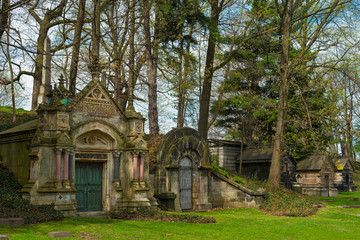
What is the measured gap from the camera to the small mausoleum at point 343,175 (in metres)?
46.7

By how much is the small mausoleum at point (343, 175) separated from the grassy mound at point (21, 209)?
39.5m

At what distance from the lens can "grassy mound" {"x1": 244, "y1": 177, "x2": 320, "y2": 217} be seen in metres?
20.6

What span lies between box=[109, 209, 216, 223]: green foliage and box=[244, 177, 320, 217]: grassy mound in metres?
6.46

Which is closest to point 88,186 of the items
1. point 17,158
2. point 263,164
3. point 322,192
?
point 17,158

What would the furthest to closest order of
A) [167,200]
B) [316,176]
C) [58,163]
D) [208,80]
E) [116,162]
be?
[316,176]
[208,80]
[167,200]
[116,162]
[58,163]

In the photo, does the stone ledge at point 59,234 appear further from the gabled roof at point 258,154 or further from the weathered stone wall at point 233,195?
the gabled roof at point 258,154

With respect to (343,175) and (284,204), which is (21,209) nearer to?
(284,204)

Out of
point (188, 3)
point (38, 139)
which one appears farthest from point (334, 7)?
point (38, 139)

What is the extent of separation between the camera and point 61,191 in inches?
575

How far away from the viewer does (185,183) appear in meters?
20.5

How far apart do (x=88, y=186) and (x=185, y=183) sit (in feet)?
18.0

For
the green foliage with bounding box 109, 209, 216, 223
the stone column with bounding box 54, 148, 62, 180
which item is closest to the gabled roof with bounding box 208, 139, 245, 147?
the green foliage with bounding box 109, 209, 216, 223

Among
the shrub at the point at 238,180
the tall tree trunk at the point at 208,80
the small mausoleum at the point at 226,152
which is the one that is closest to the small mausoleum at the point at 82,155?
the shrub at the point at 238,180

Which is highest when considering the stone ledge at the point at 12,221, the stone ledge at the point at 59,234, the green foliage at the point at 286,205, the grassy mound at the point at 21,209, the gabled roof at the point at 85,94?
the gabled roof at the point at 85,94
